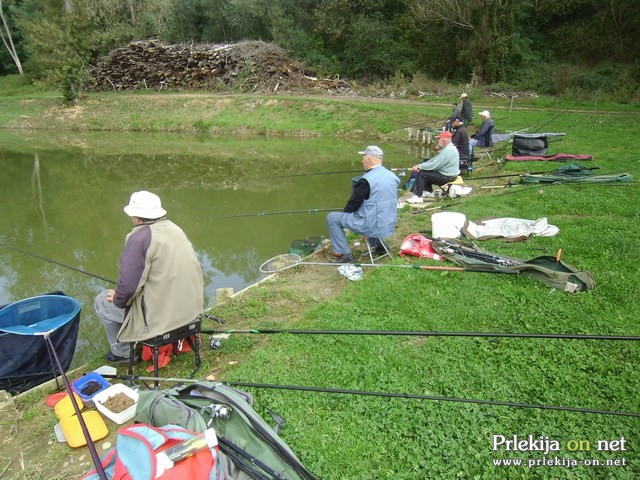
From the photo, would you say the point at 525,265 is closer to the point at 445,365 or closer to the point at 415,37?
the point at 445,365

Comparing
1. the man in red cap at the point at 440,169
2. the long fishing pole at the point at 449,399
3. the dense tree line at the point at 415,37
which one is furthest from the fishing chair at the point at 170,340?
the dense tree line at the point at 415,37

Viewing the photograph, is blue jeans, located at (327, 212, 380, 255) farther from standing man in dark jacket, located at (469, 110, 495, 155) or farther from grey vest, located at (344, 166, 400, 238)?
standing man in dark jacket, located at (469, 110, 495, 155)

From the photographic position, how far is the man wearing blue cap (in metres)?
5.24

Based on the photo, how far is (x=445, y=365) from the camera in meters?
3.39

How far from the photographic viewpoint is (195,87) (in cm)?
2652

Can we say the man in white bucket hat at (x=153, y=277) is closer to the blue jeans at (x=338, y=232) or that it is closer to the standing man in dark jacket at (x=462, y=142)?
the blue jeans at (x=338, y=232)

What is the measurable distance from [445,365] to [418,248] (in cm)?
229

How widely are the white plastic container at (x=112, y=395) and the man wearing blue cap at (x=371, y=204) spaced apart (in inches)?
120

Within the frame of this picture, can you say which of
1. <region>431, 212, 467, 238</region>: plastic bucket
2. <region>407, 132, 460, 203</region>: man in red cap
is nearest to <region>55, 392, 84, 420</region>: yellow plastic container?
<region>431, 212, 467, 238</region>: plastic bucket

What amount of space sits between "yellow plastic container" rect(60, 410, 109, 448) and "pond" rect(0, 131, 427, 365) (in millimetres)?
1921

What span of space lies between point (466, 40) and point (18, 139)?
76.5 feet

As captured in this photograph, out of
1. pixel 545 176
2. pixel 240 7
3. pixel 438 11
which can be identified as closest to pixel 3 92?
pixel 240 7

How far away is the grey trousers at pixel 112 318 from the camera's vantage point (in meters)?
3.67

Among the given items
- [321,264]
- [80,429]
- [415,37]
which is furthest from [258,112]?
[80,429]
